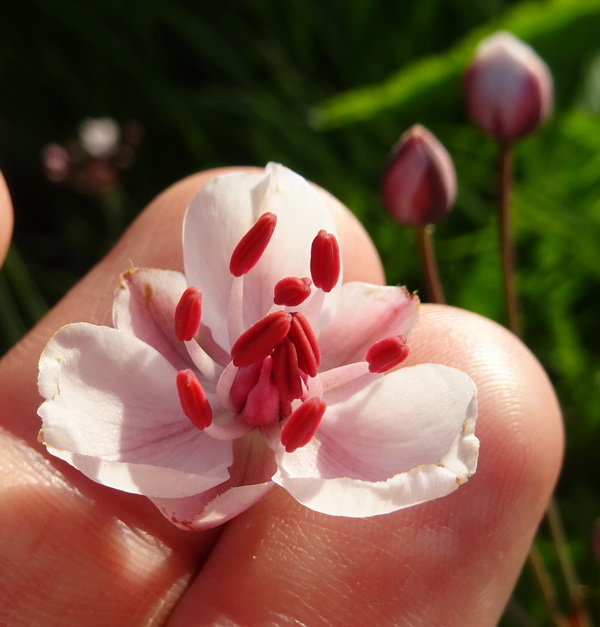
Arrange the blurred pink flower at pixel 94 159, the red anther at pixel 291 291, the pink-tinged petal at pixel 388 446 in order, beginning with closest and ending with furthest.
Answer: the pink-tinged petal at pixel 388 446 → the red anther at pixel 291 291 → the blurred pink flower at pixel 94 159

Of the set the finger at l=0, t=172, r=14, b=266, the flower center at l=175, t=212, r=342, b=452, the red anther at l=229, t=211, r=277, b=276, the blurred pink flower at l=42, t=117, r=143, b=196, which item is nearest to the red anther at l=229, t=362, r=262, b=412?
the flower center at l=175, t=212, r=342, b=452

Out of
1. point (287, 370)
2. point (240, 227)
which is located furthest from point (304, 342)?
point (240, 227)

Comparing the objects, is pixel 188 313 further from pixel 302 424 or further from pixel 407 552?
pixel 407 552

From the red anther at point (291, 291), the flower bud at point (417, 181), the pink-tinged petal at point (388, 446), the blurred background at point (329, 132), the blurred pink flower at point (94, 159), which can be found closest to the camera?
the pink-tinged petal at point (388, 446)

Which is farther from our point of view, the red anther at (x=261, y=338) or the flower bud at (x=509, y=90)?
the flower bud at (x=509, y=90)

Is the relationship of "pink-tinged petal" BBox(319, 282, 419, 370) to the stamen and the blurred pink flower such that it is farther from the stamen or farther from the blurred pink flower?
the blurred pink flower

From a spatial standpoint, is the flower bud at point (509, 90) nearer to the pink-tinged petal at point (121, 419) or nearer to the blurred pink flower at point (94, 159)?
the pink-tinged petal at point (121, 419)

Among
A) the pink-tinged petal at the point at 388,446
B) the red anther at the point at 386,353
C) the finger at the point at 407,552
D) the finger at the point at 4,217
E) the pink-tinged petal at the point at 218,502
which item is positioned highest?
the finger at the point at 4,217

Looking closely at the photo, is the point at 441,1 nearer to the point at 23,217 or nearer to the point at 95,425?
the point at 23,217

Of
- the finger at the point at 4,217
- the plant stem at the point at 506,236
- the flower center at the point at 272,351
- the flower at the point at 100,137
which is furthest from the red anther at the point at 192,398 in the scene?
the flower at the point at 100,137
